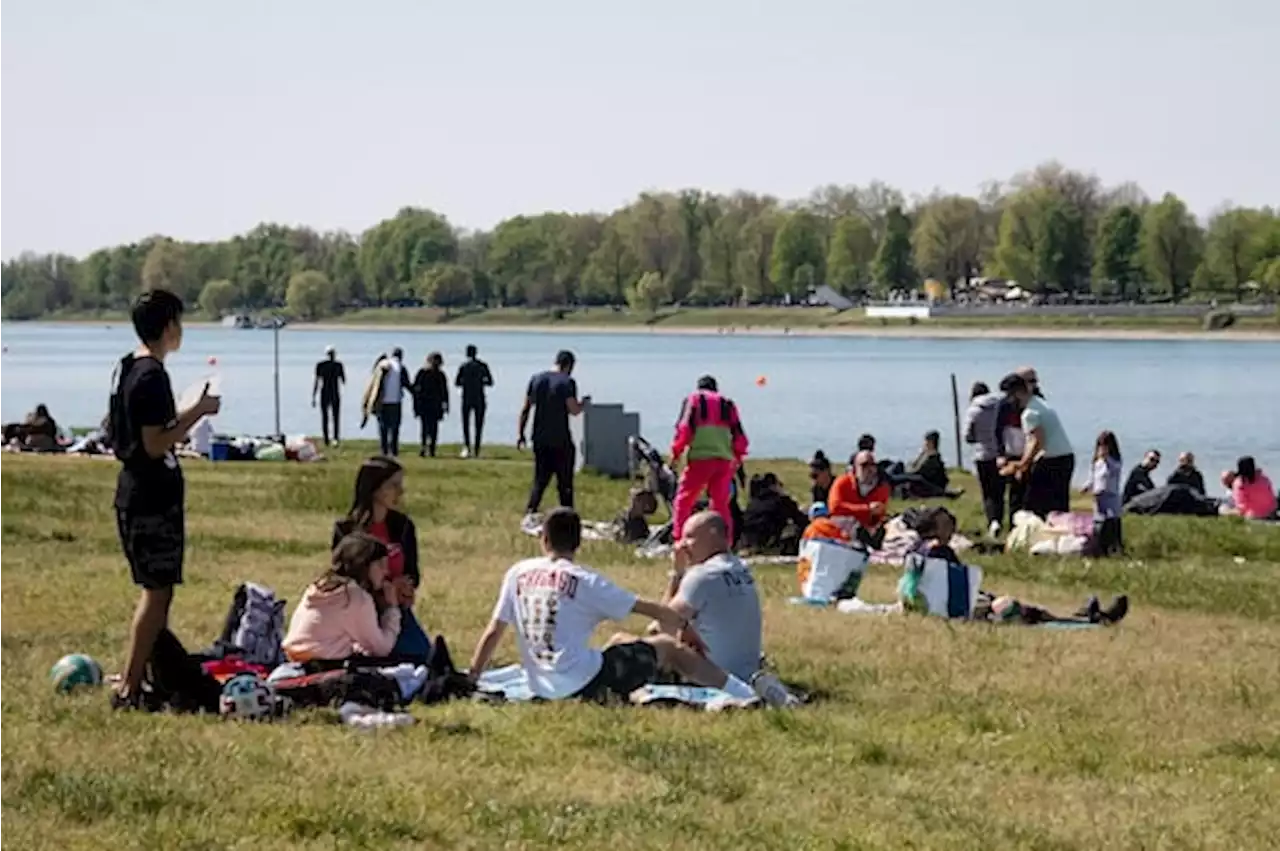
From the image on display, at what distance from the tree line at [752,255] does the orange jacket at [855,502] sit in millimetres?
108805

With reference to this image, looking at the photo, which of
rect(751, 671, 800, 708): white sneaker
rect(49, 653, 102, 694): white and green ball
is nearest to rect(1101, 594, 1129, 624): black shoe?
rect(751, 671, 800, 708): white sneaker

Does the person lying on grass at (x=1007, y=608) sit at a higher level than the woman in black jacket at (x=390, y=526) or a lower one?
lower

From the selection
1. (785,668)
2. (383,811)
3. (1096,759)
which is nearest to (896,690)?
(785,668)

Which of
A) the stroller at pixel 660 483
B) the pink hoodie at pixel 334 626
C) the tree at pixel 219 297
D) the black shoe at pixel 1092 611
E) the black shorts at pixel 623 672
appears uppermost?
the pink hoodie at pixel 334 626

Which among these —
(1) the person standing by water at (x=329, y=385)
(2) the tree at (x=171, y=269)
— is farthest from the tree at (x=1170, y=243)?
(1) the person standing by water at (x=329, y=385)

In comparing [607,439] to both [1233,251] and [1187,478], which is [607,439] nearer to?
[1187,478]

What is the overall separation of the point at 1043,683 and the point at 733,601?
1.71 meters

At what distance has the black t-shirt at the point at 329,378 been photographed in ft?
105

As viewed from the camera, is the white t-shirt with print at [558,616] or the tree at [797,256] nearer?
the white t-shirt with print at [558,616]

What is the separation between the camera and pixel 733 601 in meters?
10.7

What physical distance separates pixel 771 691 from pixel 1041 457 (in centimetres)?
894

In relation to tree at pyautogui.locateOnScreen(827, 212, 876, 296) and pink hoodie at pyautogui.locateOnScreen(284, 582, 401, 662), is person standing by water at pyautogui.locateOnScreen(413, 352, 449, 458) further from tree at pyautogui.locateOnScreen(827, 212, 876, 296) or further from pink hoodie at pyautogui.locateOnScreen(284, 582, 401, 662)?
tree at pyautogui.locateOnScreen(827, 212, 876, 296)

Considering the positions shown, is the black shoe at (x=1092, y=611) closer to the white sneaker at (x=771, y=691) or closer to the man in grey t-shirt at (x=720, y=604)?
the man in grey t-shirt at (x=720, y=604)

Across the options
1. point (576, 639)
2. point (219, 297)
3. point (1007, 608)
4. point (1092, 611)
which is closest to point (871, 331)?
point (219, 297)
